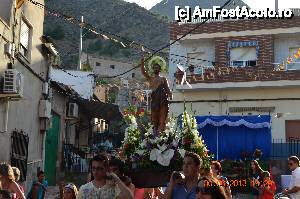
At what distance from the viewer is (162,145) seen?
7910 millimetres

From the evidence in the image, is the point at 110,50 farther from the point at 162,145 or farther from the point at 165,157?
the point at 165,157

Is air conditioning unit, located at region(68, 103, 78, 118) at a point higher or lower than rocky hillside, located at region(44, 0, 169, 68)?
lower

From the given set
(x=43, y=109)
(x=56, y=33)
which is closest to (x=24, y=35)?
(x=43, y=109)

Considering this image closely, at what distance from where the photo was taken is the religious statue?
878cm

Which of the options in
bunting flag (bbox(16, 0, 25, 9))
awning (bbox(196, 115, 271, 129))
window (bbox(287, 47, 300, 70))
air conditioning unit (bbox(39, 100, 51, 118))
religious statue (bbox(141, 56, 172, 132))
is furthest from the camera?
window (bbox(287, 47, 300, 70))

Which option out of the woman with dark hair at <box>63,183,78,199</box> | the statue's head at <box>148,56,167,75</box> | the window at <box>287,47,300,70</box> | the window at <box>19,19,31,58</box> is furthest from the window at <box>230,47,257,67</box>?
the woman with dark hair at <box>63,183,78,199</box>

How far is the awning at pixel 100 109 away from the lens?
23.5 metres

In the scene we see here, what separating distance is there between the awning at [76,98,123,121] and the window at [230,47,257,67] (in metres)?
6.39

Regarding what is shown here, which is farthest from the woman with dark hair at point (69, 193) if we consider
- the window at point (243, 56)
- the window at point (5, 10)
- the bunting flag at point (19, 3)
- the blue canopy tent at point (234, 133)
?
the window at point (243, 56)

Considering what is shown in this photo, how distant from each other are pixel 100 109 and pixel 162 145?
17.0 meters

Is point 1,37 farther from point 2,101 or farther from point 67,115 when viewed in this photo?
point 67,115

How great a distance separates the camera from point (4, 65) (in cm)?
1352

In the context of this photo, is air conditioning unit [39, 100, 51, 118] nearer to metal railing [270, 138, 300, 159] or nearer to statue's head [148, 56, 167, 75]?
statue's head [148, 56, 167, 75]

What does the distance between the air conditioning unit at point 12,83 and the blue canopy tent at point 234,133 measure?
29.3 feet
